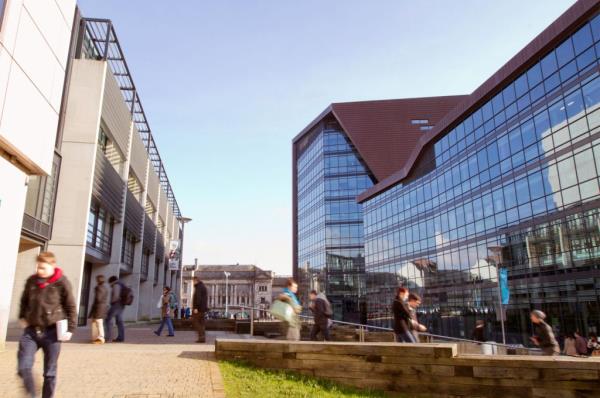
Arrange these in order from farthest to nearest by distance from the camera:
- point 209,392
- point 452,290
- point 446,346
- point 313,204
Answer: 1. point 313,204
2. point 452,290
3. point 446,346
4. point 209,392

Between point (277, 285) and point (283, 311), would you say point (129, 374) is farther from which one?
point (277, 285)

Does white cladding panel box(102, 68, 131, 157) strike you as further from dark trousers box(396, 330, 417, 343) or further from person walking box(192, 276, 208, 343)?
dark trousers box(396, 330, 417, 343)

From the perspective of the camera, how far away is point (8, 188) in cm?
1073

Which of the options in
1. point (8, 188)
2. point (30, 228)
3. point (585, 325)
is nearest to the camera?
point (8, 188)

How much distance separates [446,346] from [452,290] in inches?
1100

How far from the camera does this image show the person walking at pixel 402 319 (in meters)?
8.86

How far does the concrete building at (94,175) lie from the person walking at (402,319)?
9.67 m

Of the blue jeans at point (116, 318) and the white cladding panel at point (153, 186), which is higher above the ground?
the white cladding panel at point (153, 186)

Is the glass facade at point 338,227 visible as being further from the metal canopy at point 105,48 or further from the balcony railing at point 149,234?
the metal canopy at point 105,48

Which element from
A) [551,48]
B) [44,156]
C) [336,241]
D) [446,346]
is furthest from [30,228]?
[336,241]

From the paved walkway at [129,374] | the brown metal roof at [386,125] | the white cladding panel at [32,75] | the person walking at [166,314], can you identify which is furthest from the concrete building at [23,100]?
the brown metal roof at [386,125]

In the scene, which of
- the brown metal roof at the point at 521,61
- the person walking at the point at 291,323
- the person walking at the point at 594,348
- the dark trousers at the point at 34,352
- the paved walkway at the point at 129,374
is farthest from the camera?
the brown metal roof at the point at 521,61

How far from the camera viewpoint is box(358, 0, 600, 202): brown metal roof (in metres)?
21.8

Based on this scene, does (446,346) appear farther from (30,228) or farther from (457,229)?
(457,229)
